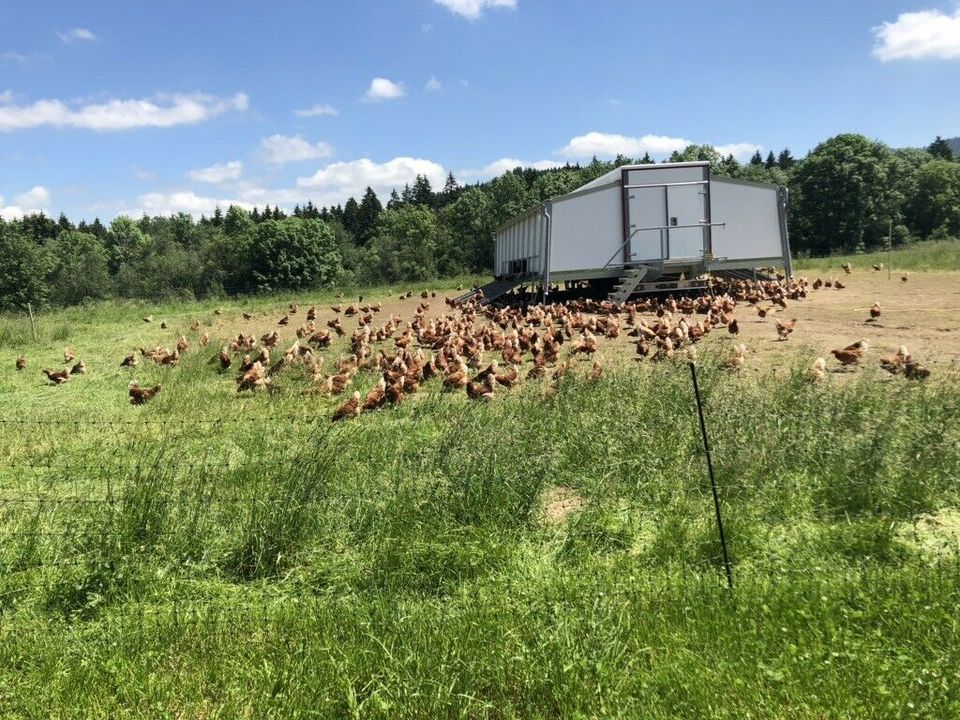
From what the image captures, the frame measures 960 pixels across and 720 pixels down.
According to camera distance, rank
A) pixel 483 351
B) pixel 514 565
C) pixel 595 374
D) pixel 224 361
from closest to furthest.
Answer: pixel 514 565 → pixel 595 374 → pixel 483 351 → pixel 224 361

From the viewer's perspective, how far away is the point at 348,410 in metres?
9.05

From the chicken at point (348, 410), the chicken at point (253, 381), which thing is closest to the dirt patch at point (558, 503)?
the chicken at point (348, 410)

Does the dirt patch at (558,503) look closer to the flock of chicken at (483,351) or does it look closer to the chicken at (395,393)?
the flock of chicken at (483,351)

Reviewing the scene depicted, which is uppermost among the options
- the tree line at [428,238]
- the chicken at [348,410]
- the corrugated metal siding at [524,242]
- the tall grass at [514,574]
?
the tree line at [428,238]

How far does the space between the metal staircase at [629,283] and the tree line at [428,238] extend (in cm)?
3440

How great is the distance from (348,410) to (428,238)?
78791mm

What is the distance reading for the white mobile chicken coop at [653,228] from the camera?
21.7 m

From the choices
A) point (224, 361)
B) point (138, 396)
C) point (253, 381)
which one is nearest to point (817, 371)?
point (253, 381)

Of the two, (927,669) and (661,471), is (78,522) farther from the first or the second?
(927,669)

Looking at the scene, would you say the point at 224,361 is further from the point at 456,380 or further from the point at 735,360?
the point at 735,360

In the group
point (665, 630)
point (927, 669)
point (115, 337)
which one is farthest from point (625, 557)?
point (115, 337)

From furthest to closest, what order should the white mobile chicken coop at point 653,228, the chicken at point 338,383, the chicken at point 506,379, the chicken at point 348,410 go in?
the white mobile chicken coop at point 653,228 → the chicken at point 338,383 → the chicken at point 506,379 → the chicken at point 348,410

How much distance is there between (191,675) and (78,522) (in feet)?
8.14

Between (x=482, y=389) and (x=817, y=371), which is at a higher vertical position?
(x=817, y=371)
